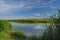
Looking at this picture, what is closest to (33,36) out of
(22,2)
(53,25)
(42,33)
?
(42,33)

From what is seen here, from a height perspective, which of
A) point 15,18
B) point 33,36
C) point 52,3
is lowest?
point 33,36

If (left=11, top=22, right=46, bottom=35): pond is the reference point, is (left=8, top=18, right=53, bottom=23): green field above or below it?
above

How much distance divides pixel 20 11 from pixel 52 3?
63cm

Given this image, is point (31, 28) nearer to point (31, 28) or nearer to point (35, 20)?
point (31, 28)

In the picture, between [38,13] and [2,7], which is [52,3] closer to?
[38,13]

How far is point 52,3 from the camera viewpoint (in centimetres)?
377

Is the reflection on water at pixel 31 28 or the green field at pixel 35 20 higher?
the green field at pixel 35 20

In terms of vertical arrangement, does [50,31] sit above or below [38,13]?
below

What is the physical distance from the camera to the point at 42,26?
3.70 meters

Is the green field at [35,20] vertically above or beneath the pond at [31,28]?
above

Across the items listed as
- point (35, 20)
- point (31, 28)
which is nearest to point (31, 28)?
point (31, 28)

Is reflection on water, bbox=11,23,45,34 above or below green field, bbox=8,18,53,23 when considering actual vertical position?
below

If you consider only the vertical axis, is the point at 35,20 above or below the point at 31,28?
above

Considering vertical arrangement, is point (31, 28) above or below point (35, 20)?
below
